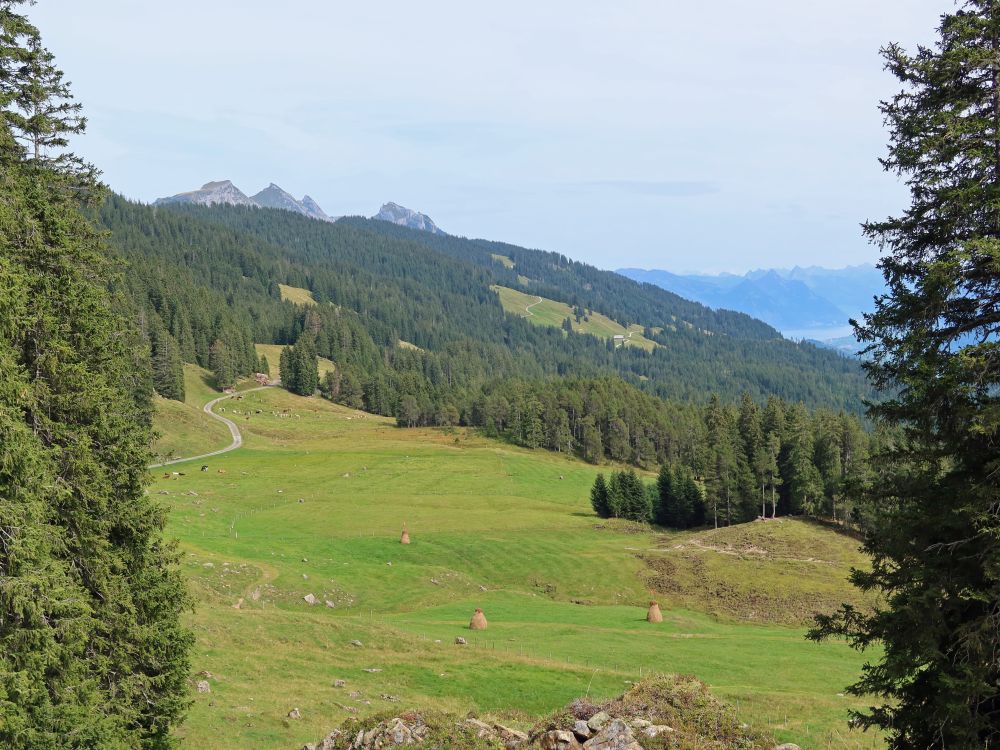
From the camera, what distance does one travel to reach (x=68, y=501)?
18438mm

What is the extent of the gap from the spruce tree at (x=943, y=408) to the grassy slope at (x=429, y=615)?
10.7m

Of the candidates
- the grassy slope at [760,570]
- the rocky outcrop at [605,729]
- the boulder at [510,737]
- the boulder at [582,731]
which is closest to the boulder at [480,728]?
the rocky outcrop at [605,729]

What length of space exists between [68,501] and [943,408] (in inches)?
836

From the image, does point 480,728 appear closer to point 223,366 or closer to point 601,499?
point 601,499

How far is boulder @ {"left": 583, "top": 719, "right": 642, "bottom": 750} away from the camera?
14086 millimetres

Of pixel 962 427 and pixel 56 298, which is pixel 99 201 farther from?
pixel 962 427

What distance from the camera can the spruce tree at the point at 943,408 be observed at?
493 inches

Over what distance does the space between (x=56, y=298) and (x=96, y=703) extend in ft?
35.1

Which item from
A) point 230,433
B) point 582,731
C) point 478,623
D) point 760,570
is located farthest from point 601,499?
point 582,731

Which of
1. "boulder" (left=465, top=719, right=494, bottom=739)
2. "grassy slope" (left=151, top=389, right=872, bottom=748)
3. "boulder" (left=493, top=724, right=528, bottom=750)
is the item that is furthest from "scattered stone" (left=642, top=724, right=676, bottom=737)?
"grassy slope" (left=151, top=389, right=872, bottom=748)

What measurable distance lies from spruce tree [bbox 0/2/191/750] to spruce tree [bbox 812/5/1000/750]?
16857 millimetres

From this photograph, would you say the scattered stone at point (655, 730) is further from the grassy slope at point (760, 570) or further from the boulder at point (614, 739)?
the grassy slope at point (760, 570)

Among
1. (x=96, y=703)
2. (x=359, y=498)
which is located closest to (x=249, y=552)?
(x=359, y=498)

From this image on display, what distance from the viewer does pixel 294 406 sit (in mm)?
178625
